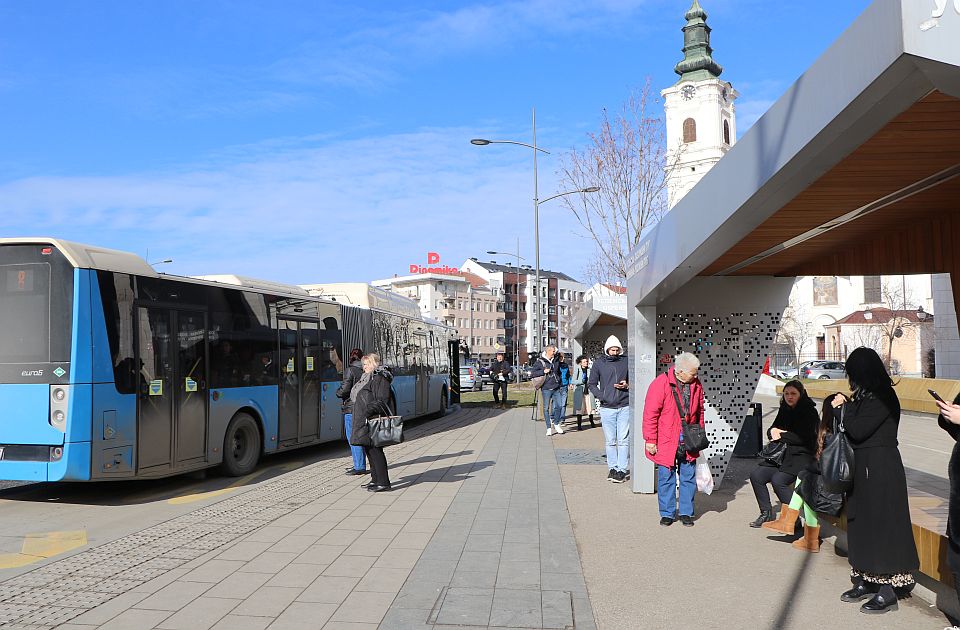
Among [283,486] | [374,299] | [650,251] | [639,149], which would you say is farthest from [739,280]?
[639,149]

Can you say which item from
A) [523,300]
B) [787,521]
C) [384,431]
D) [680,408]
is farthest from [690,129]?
[787,521]

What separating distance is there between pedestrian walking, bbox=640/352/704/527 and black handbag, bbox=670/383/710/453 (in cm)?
1

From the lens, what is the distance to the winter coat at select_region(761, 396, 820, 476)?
7.25 m

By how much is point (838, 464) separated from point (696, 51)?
81.3 metres

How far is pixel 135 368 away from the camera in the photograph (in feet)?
31.0

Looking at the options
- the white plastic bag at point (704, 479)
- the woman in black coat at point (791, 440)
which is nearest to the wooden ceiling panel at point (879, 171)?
the woman in black coat at point (791, 440)

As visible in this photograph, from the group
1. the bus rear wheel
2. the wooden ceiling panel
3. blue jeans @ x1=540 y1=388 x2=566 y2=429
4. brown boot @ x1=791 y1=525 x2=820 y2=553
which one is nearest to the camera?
the wooden ceiling panel

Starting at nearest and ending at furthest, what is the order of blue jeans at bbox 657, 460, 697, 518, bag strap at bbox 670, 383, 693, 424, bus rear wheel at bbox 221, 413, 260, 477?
blue jeans at bbox 657, 460, 697, 518, bag strap at bbox 670, 383, 693, 424, bus rear wheel at bbox 221, 413, 260, 477

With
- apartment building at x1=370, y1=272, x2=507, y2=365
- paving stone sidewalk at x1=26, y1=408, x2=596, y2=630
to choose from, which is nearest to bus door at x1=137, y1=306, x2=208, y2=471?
paving stone sidewalk at x1=26, y1=408, x2=596, y2=630

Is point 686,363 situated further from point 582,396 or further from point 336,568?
point 582,396

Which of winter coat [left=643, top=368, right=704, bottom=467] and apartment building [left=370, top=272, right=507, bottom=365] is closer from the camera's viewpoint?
winter coat [left=643, top=368, right=704, bottom=467]

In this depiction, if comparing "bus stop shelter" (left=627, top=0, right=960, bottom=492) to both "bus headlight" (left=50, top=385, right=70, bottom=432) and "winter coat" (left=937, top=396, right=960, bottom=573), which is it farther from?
"bus headlight" (left=50, top=385, right=70, bottom=432)

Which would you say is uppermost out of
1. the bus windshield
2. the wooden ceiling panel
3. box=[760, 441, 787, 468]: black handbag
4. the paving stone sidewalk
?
the wooden ceiling panel

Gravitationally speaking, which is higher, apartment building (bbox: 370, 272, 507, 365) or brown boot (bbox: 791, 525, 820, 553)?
apartment building (bbox: 370, 272, 507, 365)
